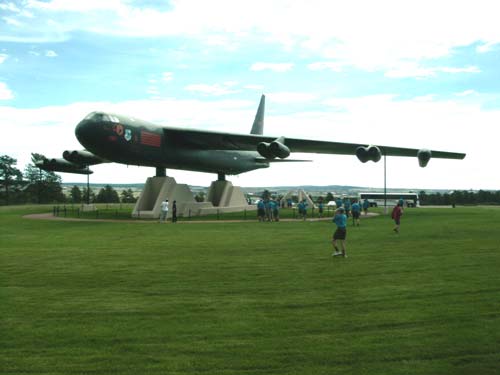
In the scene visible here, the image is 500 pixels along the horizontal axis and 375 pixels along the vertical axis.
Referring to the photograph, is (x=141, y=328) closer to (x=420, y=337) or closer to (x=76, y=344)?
(x=76, y=344)

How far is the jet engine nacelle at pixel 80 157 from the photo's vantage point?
3472 centimetres

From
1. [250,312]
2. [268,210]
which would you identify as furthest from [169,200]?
[250,312]

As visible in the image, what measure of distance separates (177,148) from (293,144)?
7829 millimetres

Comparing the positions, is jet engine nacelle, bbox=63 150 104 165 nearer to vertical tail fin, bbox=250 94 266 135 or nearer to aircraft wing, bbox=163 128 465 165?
aircraft wing, bbox=163 128 465 165

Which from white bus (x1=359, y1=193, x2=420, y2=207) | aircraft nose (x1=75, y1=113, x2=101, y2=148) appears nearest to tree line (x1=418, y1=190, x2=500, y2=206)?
white bus (x1=359, y1=193, x2=420, y2=207)

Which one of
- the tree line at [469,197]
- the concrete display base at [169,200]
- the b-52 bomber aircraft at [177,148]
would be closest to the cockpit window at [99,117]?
the b-52 bomber aircraft at [177,148]

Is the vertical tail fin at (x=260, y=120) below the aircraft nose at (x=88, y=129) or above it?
above

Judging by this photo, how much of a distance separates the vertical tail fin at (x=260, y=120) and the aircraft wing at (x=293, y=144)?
1037cm

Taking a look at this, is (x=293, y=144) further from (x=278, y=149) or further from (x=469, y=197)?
(x=469, y=197)

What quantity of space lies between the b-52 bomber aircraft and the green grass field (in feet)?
44.8

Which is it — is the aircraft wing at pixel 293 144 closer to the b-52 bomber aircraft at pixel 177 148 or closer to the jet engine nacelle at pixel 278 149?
the b-52 bomber aircraft at pixel 177 148

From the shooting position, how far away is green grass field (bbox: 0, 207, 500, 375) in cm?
525

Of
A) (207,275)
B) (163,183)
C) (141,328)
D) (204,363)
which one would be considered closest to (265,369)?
(204,363)

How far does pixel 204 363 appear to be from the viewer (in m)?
5.19
